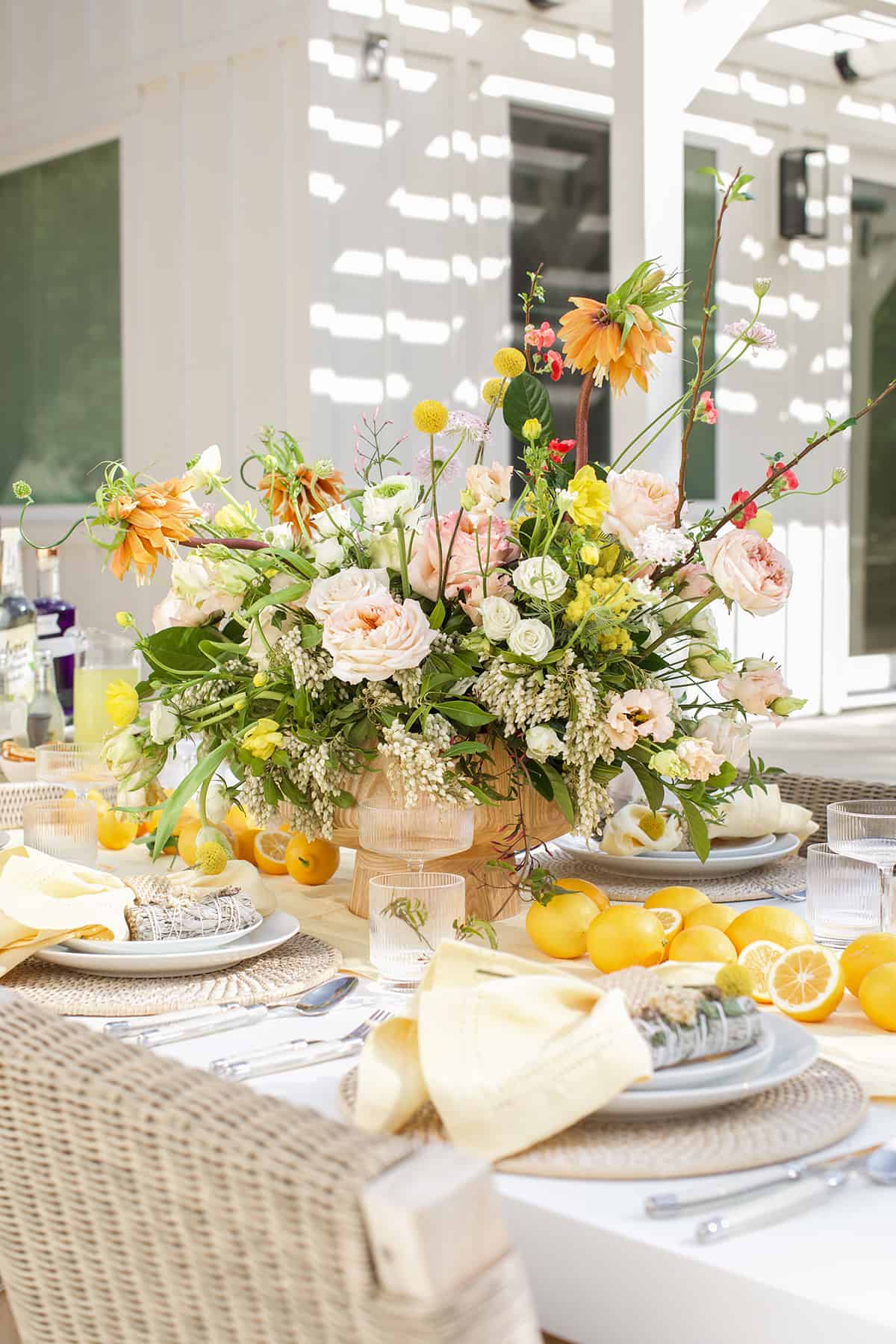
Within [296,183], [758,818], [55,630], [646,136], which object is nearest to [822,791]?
[758,818]

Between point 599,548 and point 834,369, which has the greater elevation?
point 834,369

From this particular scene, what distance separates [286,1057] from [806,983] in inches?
15.4

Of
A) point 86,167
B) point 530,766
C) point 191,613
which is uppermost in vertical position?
point 86,167

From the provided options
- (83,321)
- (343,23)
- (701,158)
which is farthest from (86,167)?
(701,158)

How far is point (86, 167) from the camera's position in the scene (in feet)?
17.3

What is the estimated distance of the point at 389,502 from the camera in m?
1.28

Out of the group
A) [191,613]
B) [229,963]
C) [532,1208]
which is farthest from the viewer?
[191,613]

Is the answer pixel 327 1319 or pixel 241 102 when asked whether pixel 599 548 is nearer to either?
pixel 327 1319

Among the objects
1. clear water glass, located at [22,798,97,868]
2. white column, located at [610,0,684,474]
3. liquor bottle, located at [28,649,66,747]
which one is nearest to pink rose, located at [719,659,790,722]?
clear water glass, located at [22,798,97,868]

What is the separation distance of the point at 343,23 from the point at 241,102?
416mm

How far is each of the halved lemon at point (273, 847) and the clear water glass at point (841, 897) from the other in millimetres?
585

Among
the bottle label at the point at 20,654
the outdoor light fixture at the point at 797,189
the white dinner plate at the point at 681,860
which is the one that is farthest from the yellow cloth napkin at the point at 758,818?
the outdoor light fixture at the point at 797,189

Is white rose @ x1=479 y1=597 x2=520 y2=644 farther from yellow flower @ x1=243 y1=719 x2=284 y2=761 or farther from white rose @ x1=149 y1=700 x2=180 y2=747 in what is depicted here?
white rose @ x1=149 y1=700 x2=180 y2=747

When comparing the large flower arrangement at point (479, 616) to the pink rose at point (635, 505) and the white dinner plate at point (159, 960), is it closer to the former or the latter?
the pink rose at point (635, 505)
